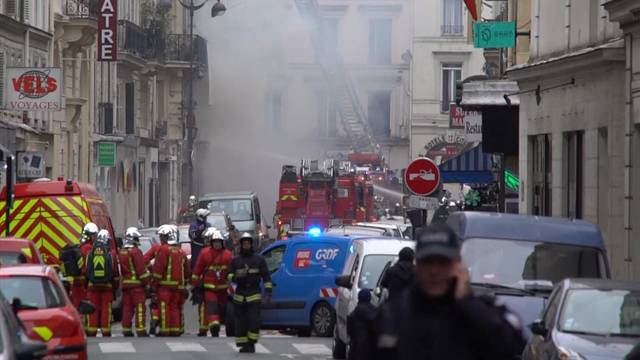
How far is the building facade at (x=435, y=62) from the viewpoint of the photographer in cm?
8031

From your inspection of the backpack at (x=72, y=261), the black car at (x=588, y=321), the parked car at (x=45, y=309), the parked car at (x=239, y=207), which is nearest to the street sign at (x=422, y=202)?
the backpack at (x=72, y=261)

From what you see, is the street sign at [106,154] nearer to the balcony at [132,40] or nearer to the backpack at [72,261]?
the balcony at [132,40]

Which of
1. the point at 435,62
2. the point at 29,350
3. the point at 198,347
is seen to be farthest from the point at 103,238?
the point at 435,62

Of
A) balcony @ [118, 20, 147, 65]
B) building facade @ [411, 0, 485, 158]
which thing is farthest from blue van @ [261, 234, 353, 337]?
building facade @ [411, 0, 485, 158]

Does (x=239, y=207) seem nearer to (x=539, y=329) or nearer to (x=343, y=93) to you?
(x=343, y=93)

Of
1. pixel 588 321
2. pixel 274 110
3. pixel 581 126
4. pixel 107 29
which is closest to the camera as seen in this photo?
pixel 588 321

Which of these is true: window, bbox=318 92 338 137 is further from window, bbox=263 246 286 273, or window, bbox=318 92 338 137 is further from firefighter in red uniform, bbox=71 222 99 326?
firefighter in red uniform, bbox=71 222 99 326

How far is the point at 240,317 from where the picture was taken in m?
21.8

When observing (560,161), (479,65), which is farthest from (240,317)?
(479,65)

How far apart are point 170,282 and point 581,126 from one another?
7.69 m

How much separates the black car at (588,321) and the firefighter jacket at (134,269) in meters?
11.6

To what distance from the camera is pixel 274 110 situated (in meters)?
72.6

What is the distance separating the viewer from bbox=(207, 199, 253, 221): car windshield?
159ft

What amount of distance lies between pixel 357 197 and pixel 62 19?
1085 centimetres
